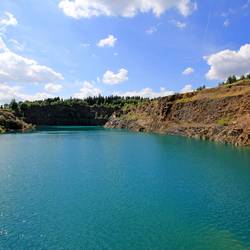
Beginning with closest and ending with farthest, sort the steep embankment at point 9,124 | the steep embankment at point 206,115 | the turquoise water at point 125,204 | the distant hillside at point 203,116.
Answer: the turquoise water at point 125,204, the steep embankment at point 206,115, the distant hillside at point 203,116, the steep embankment at point 9,124

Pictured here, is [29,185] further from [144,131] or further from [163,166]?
[144,131]

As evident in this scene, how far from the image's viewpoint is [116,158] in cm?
6425

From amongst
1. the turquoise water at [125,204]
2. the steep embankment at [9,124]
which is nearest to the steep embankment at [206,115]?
the turquoise water at [125,204]

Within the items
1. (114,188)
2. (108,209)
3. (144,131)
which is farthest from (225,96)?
(108,209)

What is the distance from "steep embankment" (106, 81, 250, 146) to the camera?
294ft

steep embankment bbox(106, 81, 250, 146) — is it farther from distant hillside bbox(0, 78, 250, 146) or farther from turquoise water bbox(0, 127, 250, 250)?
turquoise water bbox(0, 127, 250, 250)

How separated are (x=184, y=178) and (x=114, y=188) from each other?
10.9m

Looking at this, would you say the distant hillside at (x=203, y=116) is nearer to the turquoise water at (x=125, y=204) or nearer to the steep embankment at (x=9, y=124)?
the steep embankment at (x=9, y=124)

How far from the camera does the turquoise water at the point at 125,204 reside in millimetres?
24547

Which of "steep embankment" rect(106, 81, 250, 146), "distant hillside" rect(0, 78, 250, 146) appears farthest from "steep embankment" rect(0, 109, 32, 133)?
"steep embankment" rect(106, 81, 250, 146)

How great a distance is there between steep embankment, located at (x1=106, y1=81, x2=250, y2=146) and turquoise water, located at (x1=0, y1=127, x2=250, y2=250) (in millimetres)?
31200

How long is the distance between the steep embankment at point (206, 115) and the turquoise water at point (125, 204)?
31200 millimetres

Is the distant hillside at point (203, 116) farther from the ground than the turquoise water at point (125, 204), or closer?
farther from the ground

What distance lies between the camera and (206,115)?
11169 cm
